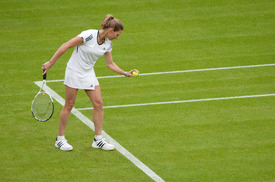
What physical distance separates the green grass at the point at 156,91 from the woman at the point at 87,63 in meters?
0.39

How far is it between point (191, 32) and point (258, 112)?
21.9 feet

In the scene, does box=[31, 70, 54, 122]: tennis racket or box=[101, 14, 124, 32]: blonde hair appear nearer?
box=[101, 14, 124, 32]: blonde hair

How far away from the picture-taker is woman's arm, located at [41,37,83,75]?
982cm

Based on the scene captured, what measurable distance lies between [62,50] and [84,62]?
0.56 meters

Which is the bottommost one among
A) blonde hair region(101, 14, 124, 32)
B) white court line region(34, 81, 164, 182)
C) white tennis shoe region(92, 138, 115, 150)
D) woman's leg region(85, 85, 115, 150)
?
white court line region(34, 81, 164, 182)

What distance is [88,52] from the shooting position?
10125 mm

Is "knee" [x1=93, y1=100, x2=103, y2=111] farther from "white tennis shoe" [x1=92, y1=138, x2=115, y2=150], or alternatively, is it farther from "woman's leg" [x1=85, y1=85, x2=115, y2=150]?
"white tennis shoe" [x1=92, y1=138, x2=115, y2=150]

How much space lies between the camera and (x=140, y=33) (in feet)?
61.4

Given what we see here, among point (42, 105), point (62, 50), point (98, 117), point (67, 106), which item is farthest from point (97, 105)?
point (62, 50)

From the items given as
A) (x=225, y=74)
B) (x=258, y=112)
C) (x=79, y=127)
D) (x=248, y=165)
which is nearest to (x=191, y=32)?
(x=225, y=74)

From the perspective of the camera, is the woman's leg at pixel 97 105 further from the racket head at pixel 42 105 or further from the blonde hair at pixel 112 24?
the blonde hair at pixel 112 24

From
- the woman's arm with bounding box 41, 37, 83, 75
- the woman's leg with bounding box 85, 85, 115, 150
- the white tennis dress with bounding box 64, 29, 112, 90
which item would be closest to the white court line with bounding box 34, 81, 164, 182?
the woman's leg with bounding box 85, 85, 115, 150

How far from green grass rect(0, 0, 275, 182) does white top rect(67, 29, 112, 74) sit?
1512 mm

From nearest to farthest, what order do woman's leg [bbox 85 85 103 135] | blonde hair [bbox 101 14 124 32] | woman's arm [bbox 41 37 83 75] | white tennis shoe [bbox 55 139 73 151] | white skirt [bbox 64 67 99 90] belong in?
1. woman's arm [bbox 41 37 83 75]
2. blonde hair [bbox 101 14 124 32]
3. white skirt [bbox 64 67 99 90]
4. woman's leg [bbox 85 85 103 135]
5. white tennis shoe [bbox 55 139 73 151]
